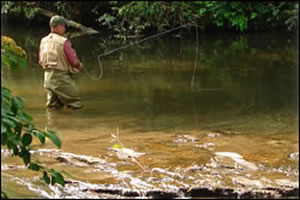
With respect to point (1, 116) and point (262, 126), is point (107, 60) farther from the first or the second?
point (1, 116)

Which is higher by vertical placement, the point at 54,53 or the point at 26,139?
the point at 54,53

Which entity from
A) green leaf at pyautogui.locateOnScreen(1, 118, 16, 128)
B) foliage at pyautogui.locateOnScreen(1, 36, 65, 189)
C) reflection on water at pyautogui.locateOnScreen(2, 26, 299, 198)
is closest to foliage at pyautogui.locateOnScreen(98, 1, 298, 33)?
reflection on water at pyautogui.locateOnScreen(2, 26, 299, 198)

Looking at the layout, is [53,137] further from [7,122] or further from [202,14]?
[202,14]

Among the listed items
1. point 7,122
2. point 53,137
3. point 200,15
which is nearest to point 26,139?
point 53,137

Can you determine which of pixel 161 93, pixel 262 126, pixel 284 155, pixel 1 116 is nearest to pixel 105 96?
pixel 161 93

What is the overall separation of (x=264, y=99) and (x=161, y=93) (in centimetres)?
161

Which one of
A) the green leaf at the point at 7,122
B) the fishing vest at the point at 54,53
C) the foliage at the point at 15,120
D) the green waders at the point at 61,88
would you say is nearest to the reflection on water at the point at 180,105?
the green waders at the point at 61,88

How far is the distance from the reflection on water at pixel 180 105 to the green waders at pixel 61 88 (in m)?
0.18

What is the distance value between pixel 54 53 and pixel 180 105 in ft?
6.38

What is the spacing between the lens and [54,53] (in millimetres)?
9133

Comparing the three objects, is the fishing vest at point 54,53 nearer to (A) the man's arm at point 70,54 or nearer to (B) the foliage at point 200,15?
→ (A) the man's arm at point 70,54

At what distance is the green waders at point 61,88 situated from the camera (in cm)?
930

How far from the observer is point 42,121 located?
8.58 m

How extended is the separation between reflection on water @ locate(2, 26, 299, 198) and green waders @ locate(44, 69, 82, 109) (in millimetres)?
175
